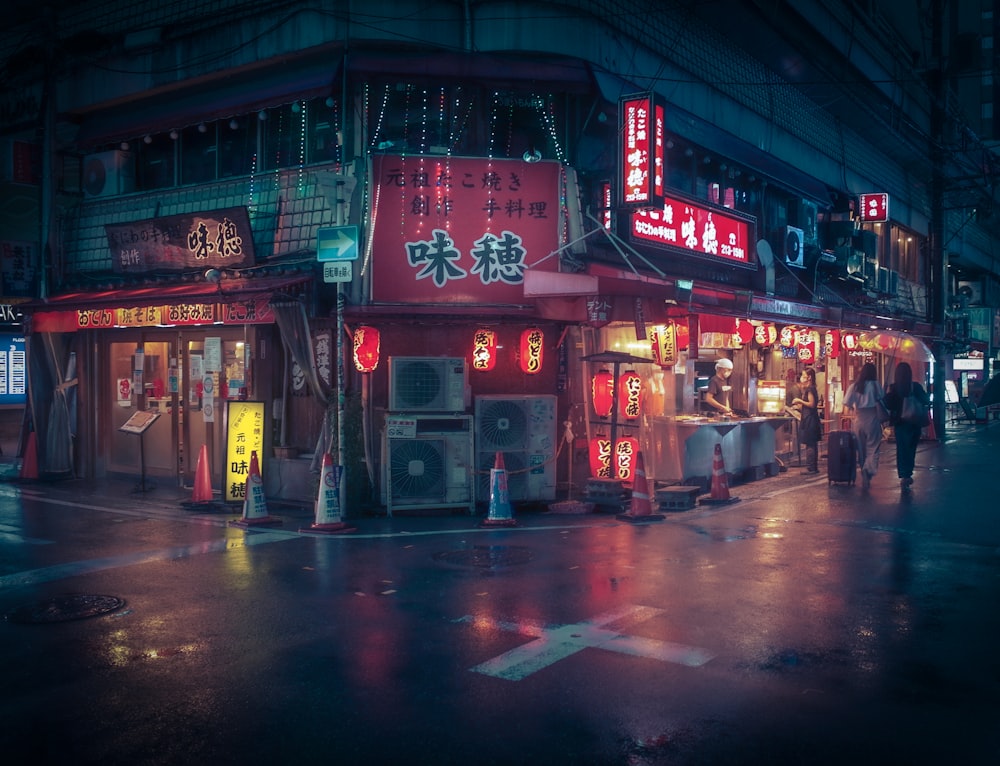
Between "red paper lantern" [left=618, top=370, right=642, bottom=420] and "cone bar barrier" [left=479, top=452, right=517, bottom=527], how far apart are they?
3008 mm

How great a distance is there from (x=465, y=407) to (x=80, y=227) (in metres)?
10.1

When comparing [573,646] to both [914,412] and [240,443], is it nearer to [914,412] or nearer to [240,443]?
[240,443]

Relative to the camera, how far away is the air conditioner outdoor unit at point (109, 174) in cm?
1773

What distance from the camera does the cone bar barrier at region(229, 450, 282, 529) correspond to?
487 inches

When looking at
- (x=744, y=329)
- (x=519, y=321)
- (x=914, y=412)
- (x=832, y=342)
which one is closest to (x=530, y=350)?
(x=519, y=321)

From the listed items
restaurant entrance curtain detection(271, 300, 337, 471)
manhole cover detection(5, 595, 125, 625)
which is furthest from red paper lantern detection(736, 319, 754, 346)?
manhole cover detection(5, 595, 125, 625)

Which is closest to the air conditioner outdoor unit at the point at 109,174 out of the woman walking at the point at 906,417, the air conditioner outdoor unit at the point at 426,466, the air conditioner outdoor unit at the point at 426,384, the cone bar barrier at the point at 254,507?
the air conditioner outdoor unit at the point at 426,384

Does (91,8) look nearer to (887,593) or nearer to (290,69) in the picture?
(290,69)

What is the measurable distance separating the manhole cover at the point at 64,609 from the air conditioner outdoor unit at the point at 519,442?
6.36m

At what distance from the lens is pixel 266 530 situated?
39.1 ft

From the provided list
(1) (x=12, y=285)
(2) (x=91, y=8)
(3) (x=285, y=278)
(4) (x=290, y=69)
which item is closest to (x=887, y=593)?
(3) (x=285, y=278)

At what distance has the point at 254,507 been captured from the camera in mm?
12438

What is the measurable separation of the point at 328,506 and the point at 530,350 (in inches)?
165

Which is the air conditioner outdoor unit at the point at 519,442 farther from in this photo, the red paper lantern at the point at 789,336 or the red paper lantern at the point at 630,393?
the red paper lantern at the point at 789,336
